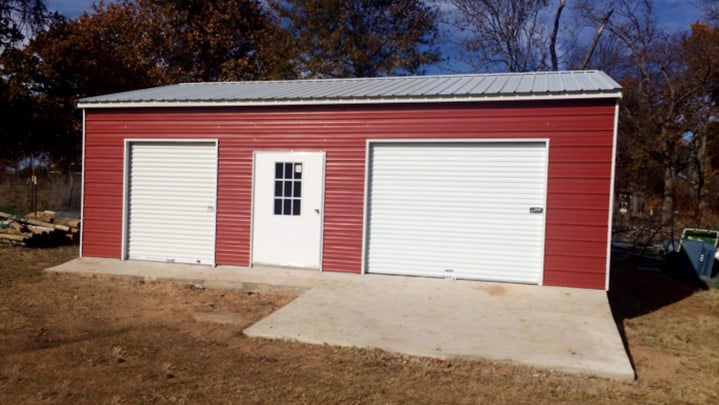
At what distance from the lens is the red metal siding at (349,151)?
7.40 meters

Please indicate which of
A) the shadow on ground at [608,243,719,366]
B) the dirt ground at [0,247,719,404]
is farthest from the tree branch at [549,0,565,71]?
the dirt ground at [0,247,719,404]

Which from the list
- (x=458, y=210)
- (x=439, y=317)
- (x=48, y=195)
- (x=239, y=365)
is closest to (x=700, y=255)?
(x=458, y=210)

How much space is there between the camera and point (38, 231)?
1160 cm

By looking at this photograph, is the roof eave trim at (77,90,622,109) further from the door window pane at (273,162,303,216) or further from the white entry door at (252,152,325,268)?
the door window pane at (273,162,303,216)

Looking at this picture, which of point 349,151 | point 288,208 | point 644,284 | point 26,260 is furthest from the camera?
point 26,260

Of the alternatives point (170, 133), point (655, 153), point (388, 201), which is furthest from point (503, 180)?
point (655, 153)

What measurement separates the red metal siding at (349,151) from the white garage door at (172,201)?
207 millimetres

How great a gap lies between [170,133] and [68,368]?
531 centimetres

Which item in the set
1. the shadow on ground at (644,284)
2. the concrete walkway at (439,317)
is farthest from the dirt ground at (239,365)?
the shadow on ground at (644,284)

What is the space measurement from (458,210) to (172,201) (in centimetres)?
501

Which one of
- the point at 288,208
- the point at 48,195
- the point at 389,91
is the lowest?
the point at 48,195

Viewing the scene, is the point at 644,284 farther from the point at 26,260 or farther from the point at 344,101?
the point at 26,260

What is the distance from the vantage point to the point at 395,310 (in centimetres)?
655

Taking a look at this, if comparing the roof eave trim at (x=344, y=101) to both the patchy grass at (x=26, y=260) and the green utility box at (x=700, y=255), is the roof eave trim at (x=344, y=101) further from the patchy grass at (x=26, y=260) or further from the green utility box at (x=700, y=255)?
the green utility box at (x=700, y=255)
